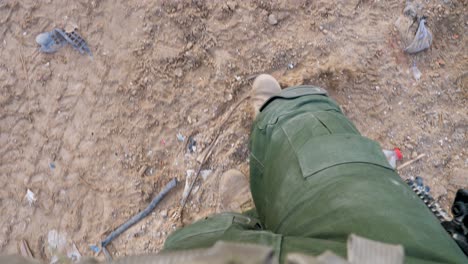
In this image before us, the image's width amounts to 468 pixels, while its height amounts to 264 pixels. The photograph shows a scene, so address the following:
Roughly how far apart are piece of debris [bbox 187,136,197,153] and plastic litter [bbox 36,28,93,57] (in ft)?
2.81

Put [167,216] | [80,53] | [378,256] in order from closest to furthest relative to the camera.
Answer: [378,256] → [167,216] → [80,53]

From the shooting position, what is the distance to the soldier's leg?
3.37ft

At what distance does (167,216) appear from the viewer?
6.89ft

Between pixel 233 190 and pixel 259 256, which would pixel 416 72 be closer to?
pixel 233 190

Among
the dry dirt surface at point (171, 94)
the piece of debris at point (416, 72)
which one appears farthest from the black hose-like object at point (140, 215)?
the piece of debris at point (416, 72)

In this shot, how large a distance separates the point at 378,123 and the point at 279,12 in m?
0.97

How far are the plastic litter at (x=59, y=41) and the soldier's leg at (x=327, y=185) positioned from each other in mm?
1295

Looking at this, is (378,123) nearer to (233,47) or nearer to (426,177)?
(426,177)

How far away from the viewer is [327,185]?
4.03ft

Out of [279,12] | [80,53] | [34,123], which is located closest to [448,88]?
[279,12]

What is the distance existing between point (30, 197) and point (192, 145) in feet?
3.41

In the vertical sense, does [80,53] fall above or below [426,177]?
above

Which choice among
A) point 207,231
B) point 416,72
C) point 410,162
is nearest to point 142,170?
point 207,231

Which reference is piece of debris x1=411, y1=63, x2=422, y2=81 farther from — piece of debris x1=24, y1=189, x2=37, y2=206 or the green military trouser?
piece of debris x1=24, y1=189, x2=37, y2=206
